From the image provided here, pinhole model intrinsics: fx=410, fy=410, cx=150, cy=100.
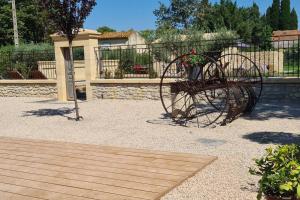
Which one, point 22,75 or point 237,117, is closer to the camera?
point 237,117

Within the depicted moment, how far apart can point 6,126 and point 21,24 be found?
99.0 feet

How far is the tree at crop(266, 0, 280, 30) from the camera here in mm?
Result: 59562

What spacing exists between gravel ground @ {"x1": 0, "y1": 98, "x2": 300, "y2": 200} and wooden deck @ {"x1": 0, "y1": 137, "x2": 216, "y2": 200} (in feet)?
1.00

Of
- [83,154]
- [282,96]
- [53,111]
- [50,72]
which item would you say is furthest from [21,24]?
[83,154]

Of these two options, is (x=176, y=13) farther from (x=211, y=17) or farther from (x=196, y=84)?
(x=196, y=84)

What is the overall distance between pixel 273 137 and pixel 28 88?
11222 mm

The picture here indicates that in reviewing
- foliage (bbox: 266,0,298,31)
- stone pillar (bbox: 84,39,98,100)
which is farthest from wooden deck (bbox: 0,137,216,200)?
foliage (bbox: 266,0,298,31)

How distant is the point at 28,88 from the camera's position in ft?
52.3

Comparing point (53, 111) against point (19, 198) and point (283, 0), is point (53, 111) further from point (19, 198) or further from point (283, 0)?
point (283, 0)

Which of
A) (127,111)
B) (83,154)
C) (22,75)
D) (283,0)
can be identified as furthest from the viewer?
(283,0)

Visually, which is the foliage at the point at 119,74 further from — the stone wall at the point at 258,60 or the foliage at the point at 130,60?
the stone wall at the point at 258,60

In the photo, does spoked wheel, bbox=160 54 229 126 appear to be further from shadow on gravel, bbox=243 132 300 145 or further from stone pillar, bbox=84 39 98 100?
stone pillar, bbox=84 39 98 100

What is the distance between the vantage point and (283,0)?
193 ft

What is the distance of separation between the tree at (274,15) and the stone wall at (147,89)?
50315 millimetres
